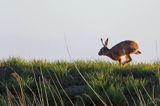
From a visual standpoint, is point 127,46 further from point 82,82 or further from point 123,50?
point 82,82

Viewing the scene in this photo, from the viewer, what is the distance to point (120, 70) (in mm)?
10289

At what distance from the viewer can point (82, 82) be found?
30.7ft

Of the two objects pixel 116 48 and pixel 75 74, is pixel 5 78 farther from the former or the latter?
pixel 116 48

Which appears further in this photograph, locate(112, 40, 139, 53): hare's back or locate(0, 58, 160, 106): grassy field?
locate(112, 40, 139, 53): hare's back

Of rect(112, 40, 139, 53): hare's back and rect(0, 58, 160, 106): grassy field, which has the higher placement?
rect(112, 40, 139, 53): hare's back

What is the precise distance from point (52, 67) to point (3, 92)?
5.46 ft

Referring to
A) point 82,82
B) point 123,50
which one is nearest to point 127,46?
point 123,50

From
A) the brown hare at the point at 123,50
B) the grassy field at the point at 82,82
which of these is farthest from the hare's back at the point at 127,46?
the grassy field at the point at 82,82

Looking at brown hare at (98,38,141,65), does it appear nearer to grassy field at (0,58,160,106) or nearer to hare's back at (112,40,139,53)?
hare's back at (112,40,139,53)

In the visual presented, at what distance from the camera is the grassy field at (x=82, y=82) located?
810 cm

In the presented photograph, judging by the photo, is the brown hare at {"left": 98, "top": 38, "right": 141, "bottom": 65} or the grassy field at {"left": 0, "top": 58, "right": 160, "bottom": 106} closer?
the grassy field at {"left": 0, "top": 58, "right": 160, "bottom": 106}

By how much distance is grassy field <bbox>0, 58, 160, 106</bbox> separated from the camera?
8.10 meters

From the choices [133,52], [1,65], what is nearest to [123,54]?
[133,52]

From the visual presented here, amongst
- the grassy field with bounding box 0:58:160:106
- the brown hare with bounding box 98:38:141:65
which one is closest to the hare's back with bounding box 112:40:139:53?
the brown hare with bounding box 98:38:141:65
